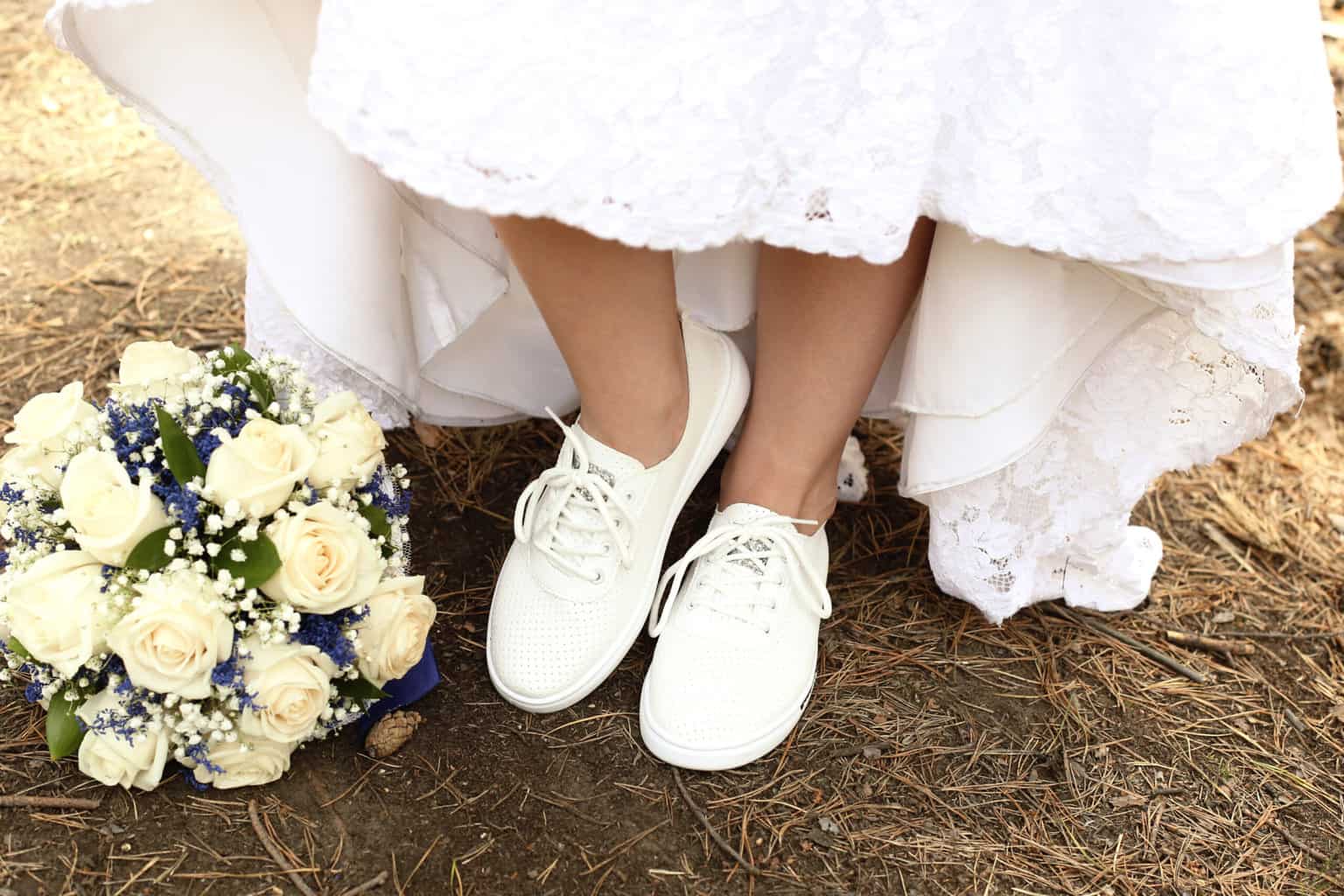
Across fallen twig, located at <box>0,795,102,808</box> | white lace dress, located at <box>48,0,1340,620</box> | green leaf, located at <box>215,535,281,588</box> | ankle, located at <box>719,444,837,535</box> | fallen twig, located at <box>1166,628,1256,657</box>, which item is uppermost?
white lace dress, located at <box>48,0,1340,620</box>

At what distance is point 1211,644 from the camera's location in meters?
1.33

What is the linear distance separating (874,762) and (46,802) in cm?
79

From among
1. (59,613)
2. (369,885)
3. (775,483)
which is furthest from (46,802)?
(775,483)

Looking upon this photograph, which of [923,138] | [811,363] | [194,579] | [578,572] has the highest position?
[923,138]

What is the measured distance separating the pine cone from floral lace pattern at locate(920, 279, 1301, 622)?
623 mm

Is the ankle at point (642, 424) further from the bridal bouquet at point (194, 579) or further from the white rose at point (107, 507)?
the white rose at point (107, 507)

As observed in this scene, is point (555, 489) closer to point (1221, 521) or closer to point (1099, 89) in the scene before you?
point (1099, 89)

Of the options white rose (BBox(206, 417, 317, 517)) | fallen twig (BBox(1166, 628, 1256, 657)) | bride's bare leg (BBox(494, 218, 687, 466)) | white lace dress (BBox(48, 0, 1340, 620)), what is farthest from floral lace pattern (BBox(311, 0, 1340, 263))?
fallen twig (BBox(1166, 628, 1256, 657))

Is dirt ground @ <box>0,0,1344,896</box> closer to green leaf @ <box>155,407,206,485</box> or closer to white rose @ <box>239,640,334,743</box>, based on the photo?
white rose @ <box>239,640,334,743</box>

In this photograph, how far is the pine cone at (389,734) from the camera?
3.59 ft

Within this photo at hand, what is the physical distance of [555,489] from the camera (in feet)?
3.98

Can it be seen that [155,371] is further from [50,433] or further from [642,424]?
[642,424]

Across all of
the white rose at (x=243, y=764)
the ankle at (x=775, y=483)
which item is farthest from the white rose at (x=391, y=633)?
the ankle at (x=775, y=483)

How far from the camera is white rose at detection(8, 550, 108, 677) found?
36.3 inches
